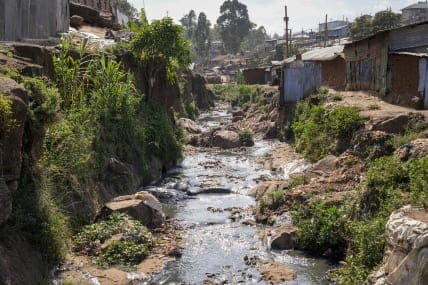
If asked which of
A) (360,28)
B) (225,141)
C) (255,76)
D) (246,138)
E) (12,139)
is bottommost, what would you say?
(225,141)

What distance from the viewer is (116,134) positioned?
1634 cm

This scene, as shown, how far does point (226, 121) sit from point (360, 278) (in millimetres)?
27741

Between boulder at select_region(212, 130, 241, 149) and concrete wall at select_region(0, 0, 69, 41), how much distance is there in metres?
10.00

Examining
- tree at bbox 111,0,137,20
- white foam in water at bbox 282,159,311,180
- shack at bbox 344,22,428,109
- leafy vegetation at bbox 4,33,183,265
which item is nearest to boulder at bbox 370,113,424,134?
shack at bbox 344,22,428,109

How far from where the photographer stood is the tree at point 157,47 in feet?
66.9

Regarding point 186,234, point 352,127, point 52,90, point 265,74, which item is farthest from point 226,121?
point 52,90

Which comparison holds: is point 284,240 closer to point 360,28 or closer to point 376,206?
point 376,206

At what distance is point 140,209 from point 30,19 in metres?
7.50

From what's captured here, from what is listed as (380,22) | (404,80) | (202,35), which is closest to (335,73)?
(404,80)

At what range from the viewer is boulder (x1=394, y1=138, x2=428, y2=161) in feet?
36.4

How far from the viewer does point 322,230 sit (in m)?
11.2

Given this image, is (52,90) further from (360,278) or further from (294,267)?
(360,278)

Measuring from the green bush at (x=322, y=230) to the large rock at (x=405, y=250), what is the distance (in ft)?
8.32

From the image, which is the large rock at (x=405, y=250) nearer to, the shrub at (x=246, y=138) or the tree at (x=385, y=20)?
the shrub at (x=246, y=138)
